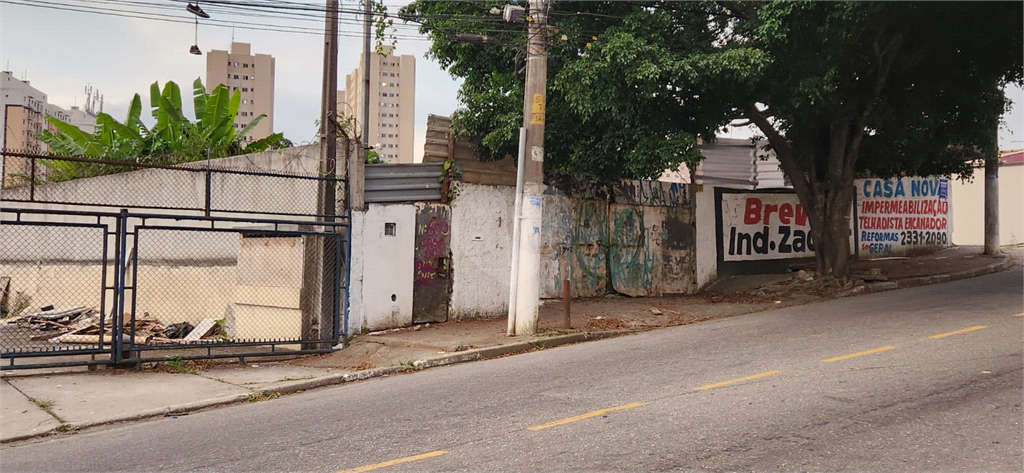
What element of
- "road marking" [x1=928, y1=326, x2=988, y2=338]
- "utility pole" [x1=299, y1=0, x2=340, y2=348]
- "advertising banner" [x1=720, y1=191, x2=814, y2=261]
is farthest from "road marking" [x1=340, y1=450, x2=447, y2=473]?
"advertising banner" [x1=720, y1=191, x2=814, y2=261]

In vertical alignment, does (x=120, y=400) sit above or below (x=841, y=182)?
below

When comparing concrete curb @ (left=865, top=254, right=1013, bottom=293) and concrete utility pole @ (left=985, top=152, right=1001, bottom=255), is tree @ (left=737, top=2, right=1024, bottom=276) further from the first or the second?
concrete utility pole @ (left=985, top=152, right=1001, bottom=255)

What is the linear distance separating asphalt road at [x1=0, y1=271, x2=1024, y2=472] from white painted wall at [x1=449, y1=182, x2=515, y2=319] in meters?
3.43

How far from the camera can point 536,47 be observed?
1154 centimetres

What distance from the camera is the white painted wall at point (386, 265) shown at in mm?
12008

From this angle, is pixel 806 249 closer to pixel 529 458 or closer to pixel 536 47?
pixel 536 47

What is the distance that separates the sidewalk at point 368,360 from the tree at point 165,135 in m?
9.55

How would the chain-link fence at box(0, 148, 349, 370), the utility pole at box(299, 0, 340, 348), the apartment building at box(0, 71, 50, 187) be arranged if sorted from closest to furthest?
the chain-link fence at box(0, 148, 349, 370) → the utility pole at box(299, 0, 340, 348) → the apartment building at box(0, 71, 50, 187)

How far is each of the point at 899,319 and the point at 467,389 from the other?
6.63 meters

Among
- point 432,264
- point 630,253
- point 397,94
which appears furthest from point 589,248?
point 397,94

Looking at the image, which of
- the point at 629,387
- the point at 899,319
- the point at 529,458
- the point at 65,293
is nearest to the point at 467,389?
the point at 629,387

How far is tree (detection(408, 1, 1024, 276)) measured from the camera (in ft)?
40.6

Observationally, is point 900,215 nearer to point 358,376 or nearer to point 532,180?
point 532,180

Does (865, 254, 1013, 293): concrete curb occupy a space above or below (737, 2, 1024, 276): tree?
below
